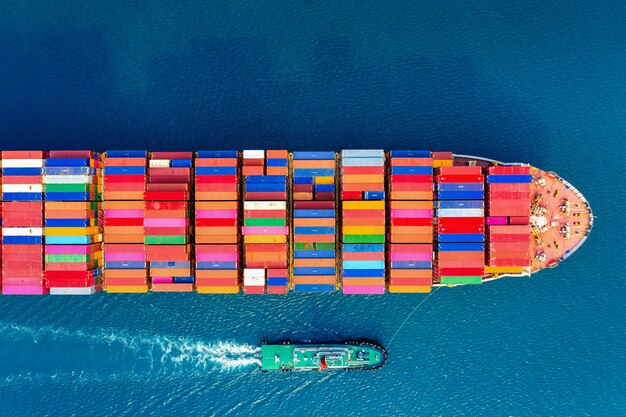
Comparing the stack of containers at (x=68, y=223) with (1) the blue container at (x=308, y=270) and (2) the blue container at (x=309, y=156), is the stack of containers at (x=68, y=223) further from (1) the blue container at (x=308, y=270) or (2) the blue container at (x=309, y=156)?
(1) the blue container at (x=308, y=270)

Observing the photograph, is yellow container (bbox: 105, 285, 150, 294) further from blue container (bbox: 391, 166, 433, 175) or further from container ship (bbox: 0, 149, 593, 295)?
blue container (bbox: 391, 166, 433, 175)

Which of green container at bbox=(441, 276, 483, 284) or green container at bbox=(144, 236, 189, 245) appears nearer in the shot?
green container at bbox=(144, 236, 189, 245)

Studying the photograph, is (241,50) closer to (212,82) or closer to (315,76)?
(212,82)

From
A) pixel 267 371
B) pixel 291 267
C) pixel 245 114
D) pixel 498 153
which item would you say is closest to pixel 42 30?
pixel 245 114

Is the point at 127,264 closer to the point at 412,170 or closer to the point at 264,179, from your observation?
the point at 264,179

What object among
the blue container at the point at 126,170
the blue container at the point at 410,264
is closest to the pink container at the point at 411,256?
the blue container at the point at 410,264

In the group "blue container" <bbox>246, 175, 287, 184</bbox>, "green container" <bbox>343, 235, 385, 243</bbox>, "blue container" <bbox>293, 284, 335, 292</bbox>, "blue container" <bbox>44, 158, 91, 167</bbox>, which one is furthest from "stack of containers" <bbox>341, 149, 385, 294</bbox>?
"blue container" <bbox>44, 158, 91, 167</bbox>
